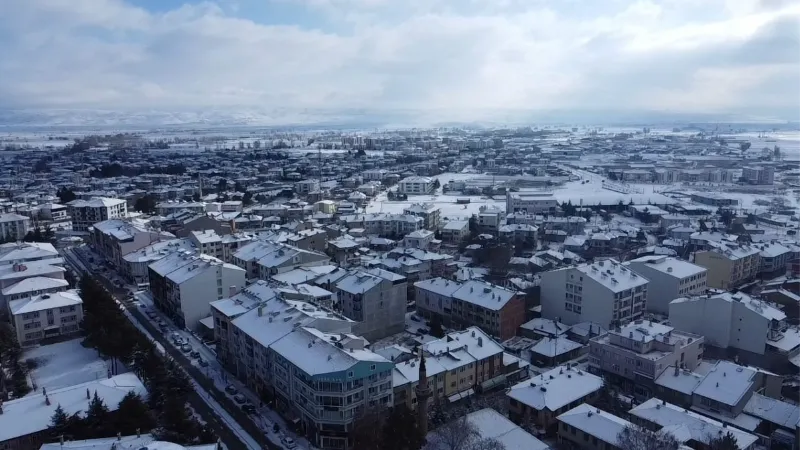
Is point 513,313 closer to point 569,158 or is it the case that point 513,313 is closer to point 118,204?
point 118,204

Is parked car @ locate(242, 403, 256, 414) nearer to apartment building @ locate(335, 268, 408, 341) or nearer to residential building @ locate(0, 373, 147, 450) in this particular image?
residential building @ locate(0, 373, 147, 450)

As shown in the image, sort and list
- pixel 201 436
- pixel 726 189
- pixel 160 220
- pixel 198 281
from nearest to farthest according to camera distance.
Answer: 1. pixel 201 436
2. pixel 198 281
3. pixel 160 220
4. pixel 726 189

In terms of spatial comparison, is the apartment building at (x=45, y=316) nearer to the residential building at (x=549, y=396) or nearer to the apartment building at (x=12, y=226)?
the residential building at (x=549, y=396)

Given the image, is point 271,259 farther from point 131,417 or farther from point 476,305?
point 131,417

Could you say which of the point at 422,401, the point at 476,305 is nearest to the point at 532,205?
the point at 476,305

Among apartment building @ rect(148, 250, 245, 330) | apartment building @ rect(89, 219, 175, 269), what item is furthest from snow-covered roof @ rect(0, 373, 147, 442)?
apartment building @ rect(89, 219, 175, 269)

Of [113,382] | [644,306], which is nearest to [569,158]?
[644,306]

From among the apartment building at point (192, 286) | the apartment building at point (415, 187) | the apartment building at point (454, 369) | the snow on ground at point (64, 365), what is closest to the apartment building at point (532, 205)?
the apartment building at point (415, 187)
